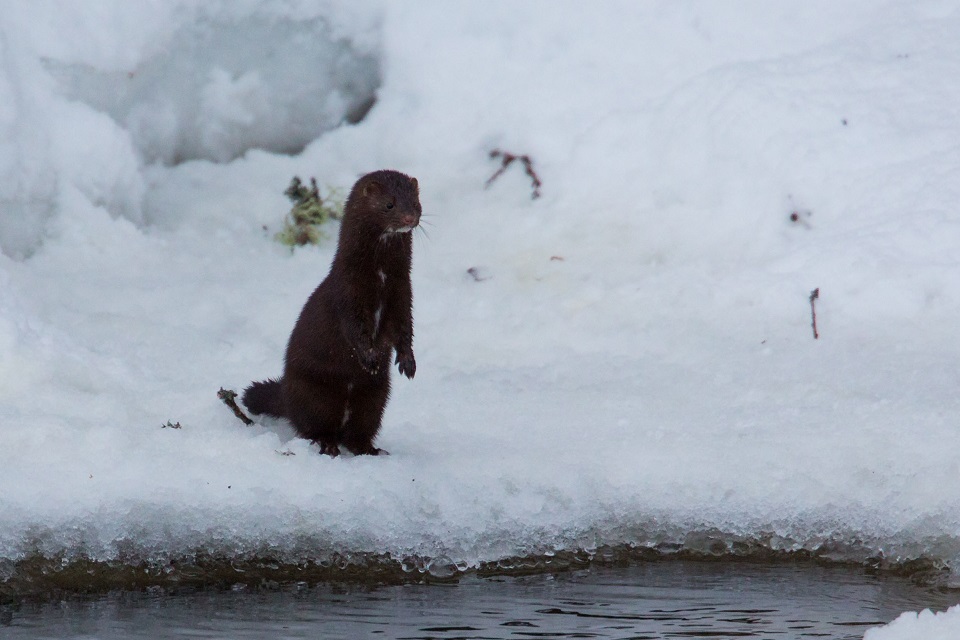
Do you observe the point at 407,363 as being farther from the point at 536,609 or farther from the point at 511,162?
the point at 511,162

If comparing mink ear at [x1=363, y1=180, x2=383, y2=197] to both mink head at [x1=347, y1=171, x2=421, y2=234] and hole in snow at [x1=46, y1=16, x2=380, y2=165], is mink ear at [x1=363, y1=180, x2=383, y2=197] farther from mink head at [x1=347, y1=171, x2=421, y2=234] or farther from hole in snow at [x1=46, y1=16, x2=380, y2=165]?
hole in snow at [x1=46, y1=16, x2=380, y2=165]

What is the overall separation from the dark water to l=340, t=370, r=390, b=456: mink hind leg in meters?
0.85

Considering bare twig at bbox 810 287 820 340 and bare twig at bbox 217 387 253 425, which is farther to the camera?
bare twig at bbox 810 287 820 340

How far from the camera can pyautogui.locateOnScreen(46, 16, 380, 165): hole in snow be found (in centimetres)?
778

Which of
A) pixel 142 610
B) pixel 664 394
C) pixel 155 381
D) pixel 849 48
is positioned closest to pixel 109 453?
pixel 142 610

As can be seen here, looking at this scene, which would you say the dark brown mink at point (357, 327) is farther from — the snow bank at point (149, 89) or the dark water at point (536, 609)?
the snow bank at point (149, 89)

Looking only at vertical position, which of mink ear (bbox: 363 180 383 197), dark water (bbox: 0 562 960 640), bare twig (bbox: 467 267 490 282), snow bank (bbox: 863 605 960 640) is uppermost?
bare twig (bbox: 467 267 490 282)

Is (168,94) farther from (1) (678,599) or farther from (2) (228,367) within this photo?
(1) (678,599)

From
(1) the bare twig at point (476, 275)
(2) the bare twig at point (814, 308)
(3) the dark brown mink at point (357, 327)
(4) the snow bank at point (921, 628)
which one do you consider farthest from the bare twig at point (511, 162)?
(4) the snow bank at point (921, 628)

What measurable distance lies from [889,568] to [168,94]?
5.22 m

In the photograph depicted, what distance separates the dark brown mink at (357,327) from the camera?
4.90m

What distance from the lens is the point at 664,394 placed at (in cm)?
556

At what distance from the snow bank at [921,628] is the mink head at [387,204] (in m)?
2.28

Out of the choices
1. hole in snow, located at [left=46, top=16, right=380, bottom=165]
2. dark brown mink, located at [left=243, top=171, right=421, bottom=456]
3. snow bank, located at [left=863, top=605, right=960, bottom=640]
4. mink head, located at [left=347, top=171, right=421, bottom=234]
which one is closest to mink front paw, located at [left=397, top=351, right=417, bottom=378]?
dark brown mink, located at [left=243, top=171, right=421, bottom=456]
